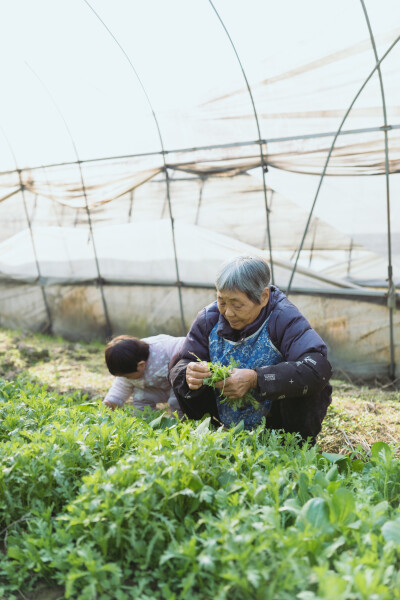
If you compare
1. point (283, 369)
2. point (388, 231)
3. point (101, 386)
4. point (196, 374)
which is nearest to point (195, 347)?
point (196, 374)

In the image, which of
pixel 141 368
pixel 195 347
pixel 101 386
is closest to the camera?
pixel 195 347

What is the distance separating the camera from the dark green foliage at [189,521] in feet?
5.26

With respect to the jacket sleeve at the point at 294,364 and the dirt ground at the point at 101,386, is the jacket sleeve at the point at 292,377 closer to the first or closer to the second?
the jacket sleeve at the point at 294,364

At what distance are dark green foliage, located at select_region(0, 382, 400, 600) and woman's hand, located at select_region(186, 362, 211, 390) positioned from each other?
0.46 metres

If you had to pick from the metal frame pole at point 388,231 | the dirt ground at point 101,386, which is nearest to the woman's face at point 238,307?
the dirt ground at point 101,386

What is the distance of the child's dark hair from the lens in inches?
158

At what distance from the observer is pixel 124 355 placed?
401 cm

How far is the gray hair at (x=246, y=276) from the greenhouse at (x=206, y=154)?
10.0 ft

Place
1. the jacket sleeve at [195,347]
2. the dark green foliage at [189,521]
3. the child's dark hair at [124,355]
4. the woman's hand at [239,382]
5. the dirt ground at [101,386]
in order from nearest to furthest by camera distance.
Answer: the dark green foliage at [189,521], the woman's hand at [239,382], the jacket sleeve at [195,347], the child's dark hair at [124,355], the dirt ground at [101,386]

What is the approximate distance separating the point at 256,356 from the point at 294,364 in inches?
12.4

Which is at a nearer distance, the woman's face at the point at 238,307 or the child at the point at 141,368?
the woman's face at the point at 238,307

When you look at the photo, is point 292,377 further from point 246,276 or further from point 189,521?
point 189,521

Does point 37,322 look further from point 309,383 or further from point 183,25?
point 309,383

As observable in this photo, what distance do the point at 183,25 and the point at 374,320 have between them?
373cm
